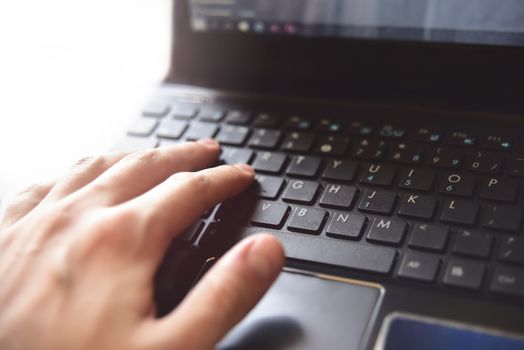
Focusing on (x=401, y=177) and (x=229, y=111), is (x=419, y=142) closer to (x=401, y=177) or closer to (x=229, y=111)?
(x=401, y=177)

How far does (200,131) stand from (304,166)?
0.45 ft

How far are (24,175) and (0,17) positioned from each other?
393 millimetres

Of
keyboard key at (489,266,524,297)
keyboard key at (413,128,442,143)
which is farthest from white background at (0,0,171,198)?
keyboard key at (489,266,524,297)

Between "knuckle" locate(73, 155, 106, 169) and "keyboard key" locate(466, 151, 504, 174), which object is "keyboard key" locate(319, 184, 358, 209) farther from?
"knuckle" locate(73, 155, 106, 169)

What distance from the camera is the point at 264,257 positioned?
0.43 m

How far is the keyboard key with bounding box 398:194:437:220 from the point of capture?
497 mm

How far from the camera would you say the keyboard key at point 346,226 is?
50cm

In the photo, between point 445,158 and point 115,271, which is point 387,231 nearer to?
point 445,158

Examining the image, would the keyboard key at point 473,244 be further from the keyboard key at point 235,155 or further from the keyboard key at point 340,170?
the keyboard key at point 235,155

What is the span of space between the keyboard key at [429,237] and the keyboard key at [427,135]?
0.12 metres

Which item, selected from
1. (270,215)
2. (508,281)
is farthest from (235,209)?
(508,281)

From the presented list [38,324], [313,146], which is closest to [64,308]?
[38,324]

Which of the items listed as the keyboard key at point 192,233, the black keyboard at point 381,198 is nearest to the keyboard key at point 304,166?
the black keyboard at point 381,198

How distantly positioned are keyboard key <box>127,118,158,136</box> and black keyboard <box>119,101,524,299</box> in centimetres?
1
